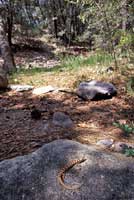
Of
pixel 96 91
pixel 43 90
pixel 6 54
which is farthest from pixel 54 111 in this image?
pixel 6 54

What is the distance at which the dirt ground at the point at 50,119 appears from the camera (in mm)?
3006

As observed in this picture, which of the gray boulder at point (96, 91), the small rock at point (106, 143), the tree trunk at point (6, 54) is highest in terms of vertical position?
the small rock at point (106, 143)

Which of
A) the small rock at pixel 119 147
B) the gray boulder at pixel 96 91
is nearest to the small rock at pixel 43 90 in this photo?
the gray boulder at pixel 96 91

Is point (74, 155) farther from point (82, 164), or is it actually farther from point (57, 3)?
point (57, 3)

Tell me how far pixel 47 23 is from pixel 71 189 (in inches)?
758

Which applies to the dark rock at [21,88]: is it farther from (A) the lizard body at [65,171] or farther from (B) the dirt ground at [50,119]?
(A) the lizard body at [65,171]

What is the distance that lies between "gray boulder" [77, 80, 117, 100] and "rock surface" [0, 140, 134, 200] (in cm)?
206

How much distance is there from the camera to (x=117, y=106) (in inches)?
164

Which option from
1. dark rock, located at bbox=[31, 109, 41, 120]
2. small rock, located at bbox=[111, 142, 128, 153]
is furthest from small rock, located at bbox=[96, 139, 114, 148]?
dark rock, located at bbox=[31, 109, 41, 120]

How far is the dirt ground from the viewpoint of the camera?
301cm

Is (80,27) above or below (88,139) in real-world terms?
below

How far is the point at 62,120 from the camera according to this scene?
11.6 ft

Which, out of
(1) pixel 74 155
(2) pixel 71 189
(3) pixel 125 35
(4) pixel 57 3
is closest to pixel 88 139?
(1) pixel 74 155

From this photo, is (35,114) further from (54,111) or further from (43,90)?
(43,90)
